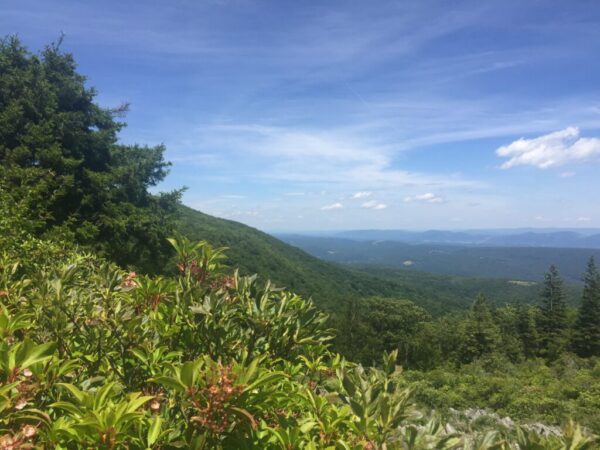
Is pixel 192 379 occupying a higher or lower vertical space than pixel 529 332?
higher

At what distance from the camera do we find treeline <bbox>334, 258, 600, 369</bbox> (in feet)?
104

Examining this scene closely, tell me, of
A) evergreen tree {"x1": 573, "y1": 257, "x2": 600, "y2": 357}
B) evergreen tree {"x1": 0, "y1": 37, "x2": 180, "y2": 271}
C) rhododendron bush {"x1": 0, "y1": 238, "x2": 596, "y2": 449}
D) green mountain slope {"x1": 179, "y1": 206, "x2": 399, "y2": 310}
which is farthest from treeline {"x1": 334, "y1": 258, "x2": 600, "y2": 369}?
rhododendron bush {"x1": 0, "y1": 238, "x2": 596, "y2": 449}

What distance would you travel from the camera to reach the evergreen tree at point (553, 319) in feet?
130

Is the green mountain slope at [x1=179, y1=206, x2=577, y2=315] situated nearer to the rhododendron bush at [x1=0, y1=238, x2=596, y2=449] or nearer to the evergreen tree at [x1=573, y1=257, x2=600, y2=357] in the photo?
the evergreen tree at [x1=573, y1=257, x2=600, y2=357]

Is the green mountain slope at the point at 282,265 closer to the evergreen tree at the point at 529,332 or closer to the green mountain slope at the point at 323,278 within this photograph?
the green mountain slope at the point at 323,278

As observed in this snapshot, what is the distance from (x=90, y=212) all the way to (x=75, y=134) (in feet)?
10.2

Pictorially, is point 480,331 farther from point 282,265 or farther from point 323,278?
point 323,278

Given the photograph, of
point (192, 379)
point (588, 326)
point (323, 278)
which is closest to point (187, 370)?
point (192, 379)

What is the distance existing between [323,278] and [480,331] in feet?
192

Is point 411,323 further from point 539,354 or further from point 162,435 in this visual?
point 162,435

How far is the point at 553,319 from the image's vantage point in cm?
4219

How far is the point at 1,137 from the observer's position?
13469 millimetres

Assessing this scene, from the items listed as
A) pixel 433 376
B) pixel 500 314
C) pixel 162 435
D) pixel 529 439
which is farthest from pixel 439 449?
pixel 500 314

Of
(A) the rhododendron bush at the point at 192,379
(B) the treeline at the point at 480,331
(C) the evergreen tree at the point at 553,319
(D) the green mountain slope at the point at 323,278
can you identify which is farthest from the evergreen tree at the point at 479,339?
(A) the rhododendron bush at the point at 192,379
